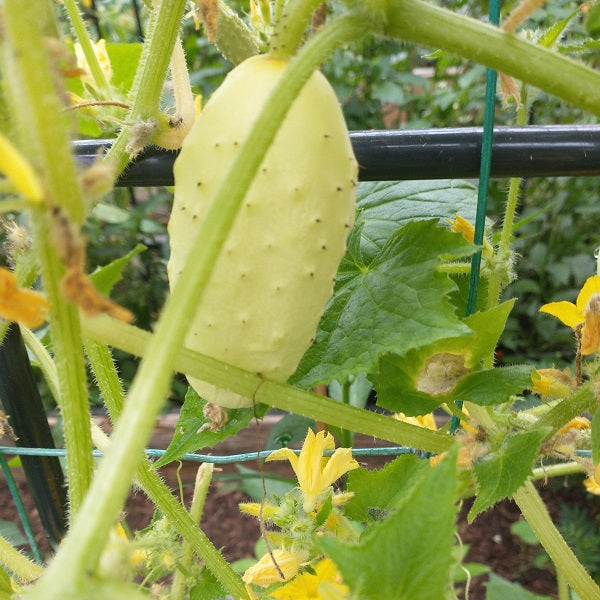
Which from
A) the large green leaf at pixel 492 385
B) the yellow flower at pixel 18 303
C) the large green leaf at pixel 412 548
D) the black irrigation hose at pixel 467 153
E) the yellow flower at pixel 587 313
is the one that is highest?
the yellow flower at pixel 18 303

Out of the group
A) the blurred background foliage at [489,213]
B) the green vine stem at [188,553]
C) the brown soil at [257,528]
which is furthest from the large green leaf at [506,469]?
the blurred background foliage at [489,213]

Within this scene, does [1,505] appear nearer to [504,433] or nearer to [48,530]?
[48,530]

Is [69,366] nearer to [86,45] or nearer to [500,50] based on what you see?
[500,50]

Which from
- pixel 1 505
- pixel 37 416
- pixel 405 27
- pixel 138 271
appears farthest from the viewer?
pixel 138 271

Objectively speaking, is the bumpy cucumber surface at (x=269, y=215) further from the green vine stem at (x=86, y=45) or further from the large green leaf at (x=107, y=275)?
the green vine stem at (x=86, y=45)

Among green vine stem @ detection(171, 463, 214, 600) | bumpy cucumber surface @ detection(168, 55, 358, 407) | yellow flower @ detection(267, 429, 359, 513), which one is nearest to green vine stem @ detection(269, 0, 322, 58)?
bumpy cucumber surface @ detection(168, 55, 358, 407)

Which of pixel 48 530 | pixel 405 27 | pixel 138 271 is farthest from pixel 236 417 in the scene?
pixel 138 271

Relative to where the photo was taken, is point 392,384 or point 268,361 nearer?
point 268,361
